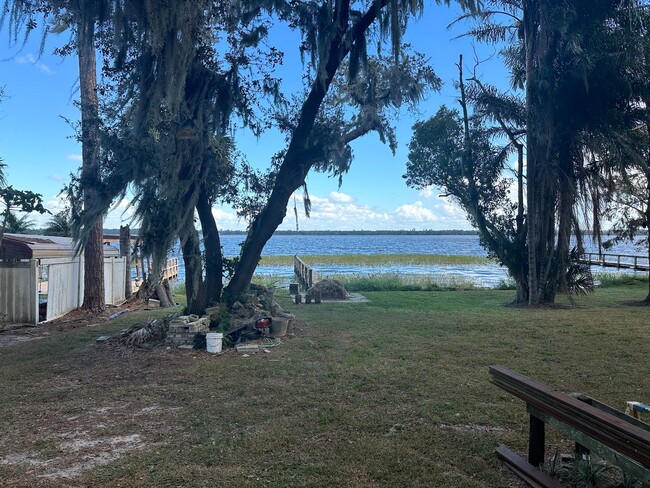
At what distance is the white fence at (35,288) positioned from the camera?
1010cm

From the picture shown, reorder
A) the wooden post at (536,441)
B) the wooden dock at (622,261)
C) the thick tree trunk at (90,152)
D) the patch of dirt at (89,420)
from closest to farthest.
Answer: the wooden post at (536,441) → the patch of dirt at (89,420) → the thick tree trunk at (90,152) → the wooden dock at (622,261)

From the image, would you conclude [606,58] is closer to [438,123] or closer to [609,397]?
[438,123]

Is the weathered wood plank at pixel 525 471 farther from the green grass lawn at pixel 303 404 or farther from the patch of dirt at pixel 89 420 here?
the patch of dirt at pixel 89 420

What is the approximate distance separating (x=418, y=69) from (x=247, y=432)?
7652mm

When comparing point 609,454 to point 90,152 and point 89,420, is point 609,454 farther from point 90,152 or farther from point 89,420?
point 90,152

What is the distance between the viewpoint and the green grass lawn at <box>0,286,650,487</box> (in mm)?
3379

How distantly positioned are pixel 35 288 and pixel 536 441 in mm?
10112

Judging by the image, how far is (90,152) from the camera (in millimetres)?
8672

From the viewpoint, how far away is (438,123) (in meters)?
14.5

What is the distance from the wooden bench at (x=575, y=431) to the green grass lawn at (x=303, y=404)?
219mm

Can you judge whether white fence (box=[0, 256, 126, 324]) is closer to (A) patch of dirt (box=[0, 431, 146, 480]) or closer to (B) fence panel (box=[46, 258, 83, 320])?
(B) fence panel (box=[46, 258, 83, 320])

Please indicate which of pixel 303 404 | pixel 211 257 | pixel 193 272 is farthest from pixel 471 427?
pixel 211 257

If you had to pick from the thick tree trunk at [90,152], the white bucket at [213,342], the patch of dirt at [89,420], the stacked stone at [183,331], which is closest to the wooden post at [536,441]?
the patch of dirt at [89,420]

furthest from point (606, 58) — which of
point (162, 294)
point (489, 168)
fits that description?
point (162, 294)
